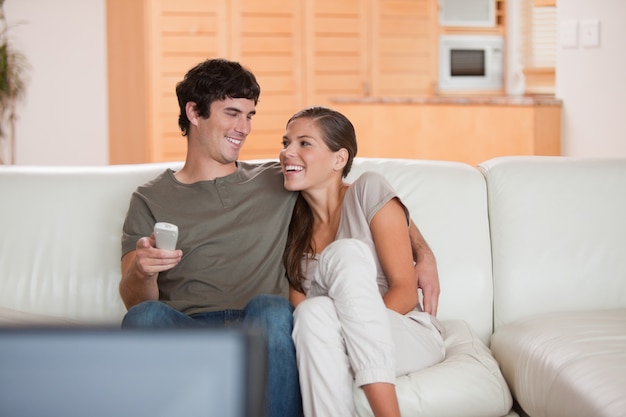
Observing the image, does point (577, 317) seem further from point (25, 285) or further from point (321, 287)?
point (25, 285)

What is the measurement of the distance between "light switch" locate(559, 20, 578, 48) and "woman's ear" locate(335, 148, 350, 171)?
2337mm

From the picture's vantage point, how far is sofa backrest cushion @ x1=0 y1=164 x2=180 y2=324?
2.41 meters

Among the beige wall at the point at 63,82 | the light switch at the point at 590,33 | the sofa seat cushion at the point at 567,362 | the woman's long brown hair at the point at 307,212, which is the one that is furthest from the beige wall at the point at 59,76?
the sofa seat cushion at the point at 567,362

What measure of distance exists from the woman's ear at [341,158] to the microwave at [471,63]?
4997 millimetres

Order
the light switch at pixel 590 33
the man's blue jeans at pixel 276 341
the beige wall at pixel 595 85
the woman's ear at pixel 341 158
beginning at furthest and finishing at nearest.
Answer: the light switch at pixel 590 33 → the beige wall at pixel 595 85 → the woman's ear at pixel 341 158 → the man's blue jeans at pixel 276 341

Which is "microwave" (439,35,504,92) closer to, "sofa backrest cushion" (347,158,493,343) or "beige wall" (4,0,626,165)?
"beige wall" (4,0,626,165)

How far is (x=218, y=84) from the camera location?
235 centimetres

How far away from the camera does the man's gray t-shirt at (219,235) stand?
7.09 feet

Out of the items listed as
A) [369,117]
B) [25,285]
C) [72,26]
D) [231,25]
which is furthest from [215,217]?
[231,25]

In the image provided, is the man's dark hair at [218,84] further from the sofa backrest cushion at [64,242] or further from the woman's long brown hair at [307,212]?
the sofa backrest cushion at [64,242]

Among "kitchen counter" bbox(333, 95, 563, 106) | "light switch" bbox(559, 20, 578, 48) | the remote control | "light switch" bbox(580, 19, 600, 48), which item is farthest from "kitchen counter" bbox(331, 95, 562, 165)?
the remote control

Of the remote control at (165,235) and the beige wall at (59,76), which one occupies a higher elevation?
the beige wall at (59,76)

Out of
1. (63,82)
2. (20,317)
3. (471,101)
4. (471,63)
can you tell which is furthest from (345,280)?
(471,63)

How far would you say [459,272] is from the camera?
2389 mm
